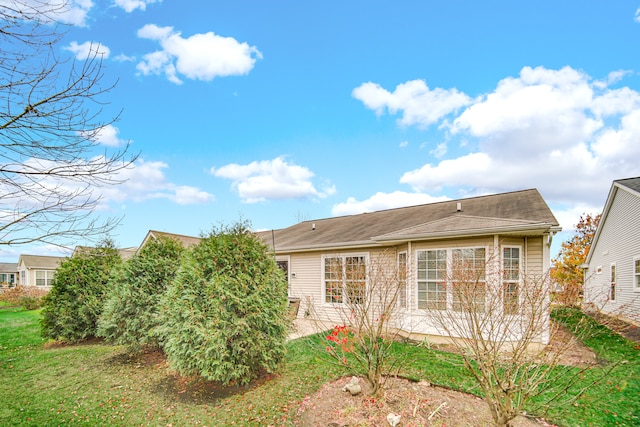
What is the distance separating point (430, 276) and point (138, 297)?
747 cm

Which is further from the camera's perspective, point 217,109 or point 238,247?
point 217,109

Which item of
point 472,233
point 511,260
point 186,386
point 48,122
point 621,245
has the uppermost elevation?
point 48,122

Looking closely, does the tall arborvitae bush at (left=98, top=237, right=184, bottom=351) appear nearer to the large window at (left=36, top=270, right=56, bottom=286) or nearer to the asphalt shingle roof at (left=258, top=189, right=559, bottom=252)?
the asphalt shingle roof at (left=258, top=189, right=559, bottom=252)

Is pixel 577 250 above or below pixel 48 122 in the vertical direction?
below

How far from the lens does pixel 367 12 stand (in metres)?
9.64

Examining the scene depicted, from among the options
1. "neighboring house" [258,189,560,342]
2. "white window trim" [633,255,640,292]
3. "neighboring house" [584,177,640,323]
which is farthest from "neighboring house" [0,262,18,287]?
"white window trim" [633,255,640,292]

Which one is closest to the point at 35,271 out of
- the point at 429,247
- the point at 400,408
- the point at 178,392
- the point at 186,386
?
the point at 186,386

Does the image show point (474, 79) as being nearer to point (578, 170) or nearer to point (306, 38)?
point (306, 38)

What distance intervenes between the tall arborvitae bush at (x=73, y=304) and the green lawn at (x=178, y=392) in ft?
5.24

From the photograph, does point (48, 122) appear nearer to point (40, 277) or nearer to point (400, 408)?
point (400, 408)

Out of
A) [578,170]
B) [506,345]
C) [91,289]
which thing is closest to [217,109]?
[91,289]

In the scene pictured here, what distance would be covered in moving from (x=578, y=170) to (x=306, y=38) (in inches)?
529

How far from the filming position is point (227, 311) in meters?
5.82

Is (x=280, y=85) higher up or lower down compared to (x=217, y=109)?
higher up
